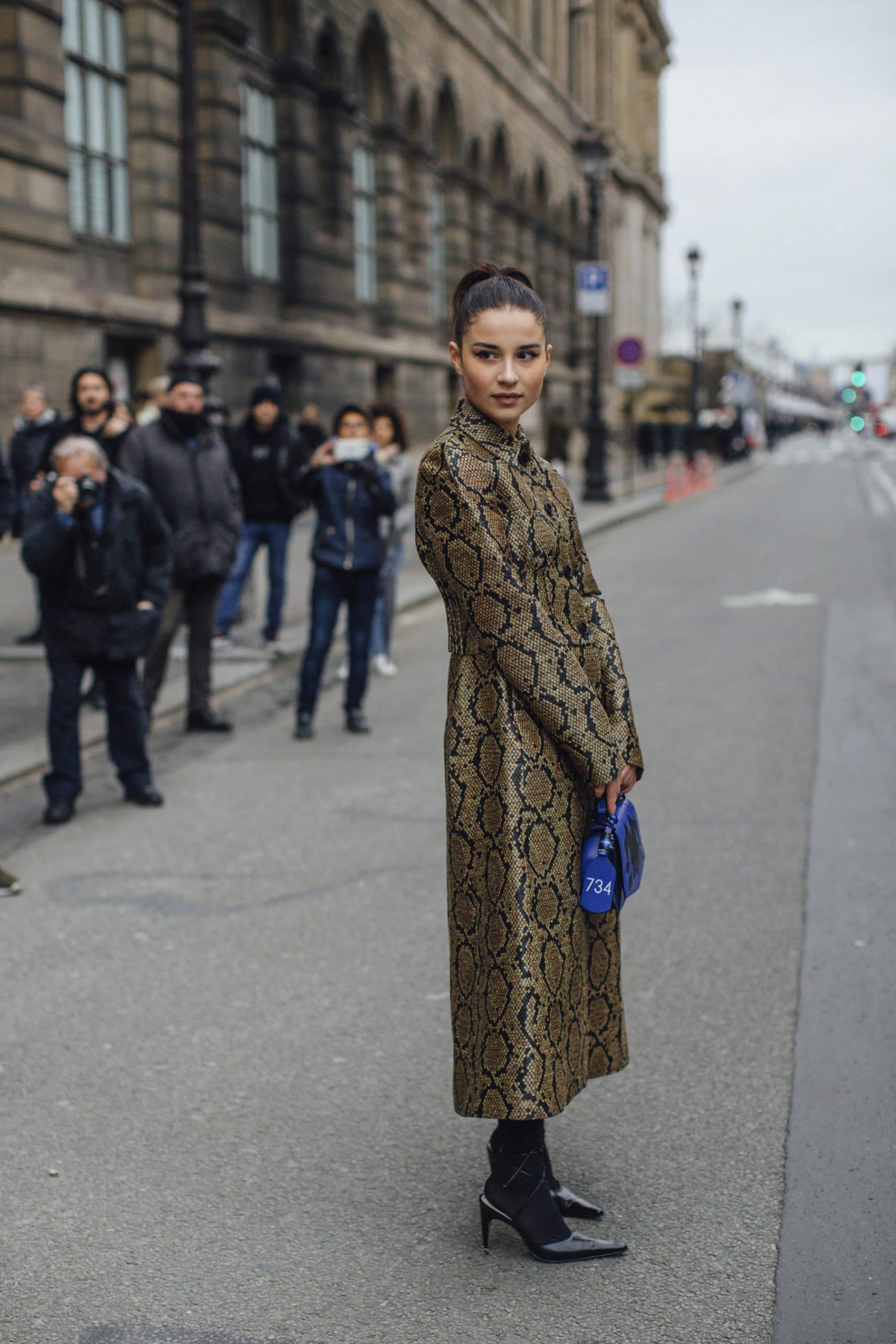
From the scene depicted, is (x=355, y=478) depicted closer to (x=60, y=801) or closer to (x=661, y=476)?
(x=60, y=801)

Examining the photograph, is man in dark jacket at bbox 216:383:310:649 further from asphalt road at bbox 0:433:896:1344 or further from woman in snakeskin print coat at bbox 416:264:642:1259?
woman in snakeskin print coat at bbox 416:264:642:1259

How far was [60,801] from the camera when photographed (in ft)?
23.1

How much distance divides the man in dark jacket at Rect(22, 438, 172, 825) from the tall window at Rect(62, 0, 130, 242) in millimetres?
14147

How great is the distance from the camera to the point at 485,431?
3016 millimetres

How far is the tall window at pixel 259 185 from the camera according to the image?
2523 cm

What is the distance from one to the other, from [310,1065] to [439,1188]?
0.81 metres

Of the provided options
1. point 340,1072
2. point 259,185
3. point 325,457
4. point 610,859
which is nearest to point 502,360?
point 610,859

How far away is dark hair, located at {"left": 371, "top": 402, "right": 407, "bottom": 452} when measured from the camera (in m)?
10.3

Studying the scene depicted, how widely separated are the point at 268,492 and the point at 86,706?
3.08 m

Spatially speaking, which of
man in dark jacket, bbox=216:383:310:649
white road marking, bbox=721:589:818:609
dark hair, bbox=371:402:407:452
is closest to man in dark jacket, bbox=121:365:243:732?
dark hair, bbox=371:402:407:452

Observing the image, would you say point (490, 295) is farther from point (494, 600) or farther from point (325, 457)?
point (325, 457)

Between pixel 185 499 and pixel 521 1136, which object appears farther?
pixel 185 499

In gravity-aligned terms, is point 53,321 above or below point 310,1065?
above

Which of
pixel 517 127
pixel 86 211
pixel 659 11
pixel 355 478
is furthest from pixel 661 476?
pixel 659 11
